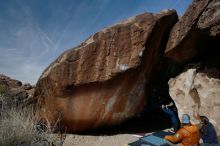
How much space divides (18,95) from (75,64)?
14.7 feet

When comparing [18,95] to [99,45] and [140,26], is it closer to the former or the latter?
[99,45]

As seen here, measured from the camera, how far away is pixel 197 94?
7.17m

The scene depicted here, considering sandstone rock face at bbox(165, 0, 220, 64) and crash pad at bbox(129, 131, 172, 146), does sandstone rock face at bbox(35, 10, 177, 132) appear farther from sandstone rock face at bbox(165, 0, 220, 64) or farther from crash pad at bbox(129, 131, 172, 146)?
crash pad at bbox(129, 131, 172, 146)

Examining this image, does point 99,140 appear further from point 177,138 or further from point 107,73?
point 177,138

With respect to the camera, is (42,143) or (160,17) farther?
(160,17)

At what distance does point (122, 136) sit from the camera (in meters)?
7.92

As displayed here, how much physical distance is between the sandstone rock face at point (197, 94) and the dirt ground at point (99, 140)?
57.8 inches

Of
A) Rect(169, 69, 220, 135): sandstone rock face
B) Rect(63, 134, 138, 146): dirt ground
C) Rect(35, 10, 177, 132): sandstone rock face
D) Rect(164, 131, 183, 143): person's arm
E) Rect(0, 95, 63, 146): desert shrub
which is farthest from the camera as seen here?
Rect(35, 10, 177, 132): sandstone rock face

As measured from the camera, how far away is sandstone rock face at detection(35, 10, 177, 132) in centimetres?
778

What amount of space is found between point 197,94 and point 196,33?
139 cm

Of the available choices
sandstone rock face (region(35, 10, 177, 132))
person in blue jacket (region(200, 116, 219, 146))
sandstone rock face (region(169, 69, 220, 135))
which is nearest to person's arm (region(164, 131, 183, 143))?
person in blue jacket (region(200, 116, 219, 146))

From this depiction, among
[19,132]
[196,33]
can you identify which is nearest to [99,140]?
[19,132]

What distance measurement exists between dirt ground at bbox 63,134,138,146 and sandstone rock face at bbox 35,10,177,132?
1.19 feet

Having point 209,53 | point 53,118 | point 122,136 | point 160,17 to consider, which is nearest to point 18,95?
point 53,118
